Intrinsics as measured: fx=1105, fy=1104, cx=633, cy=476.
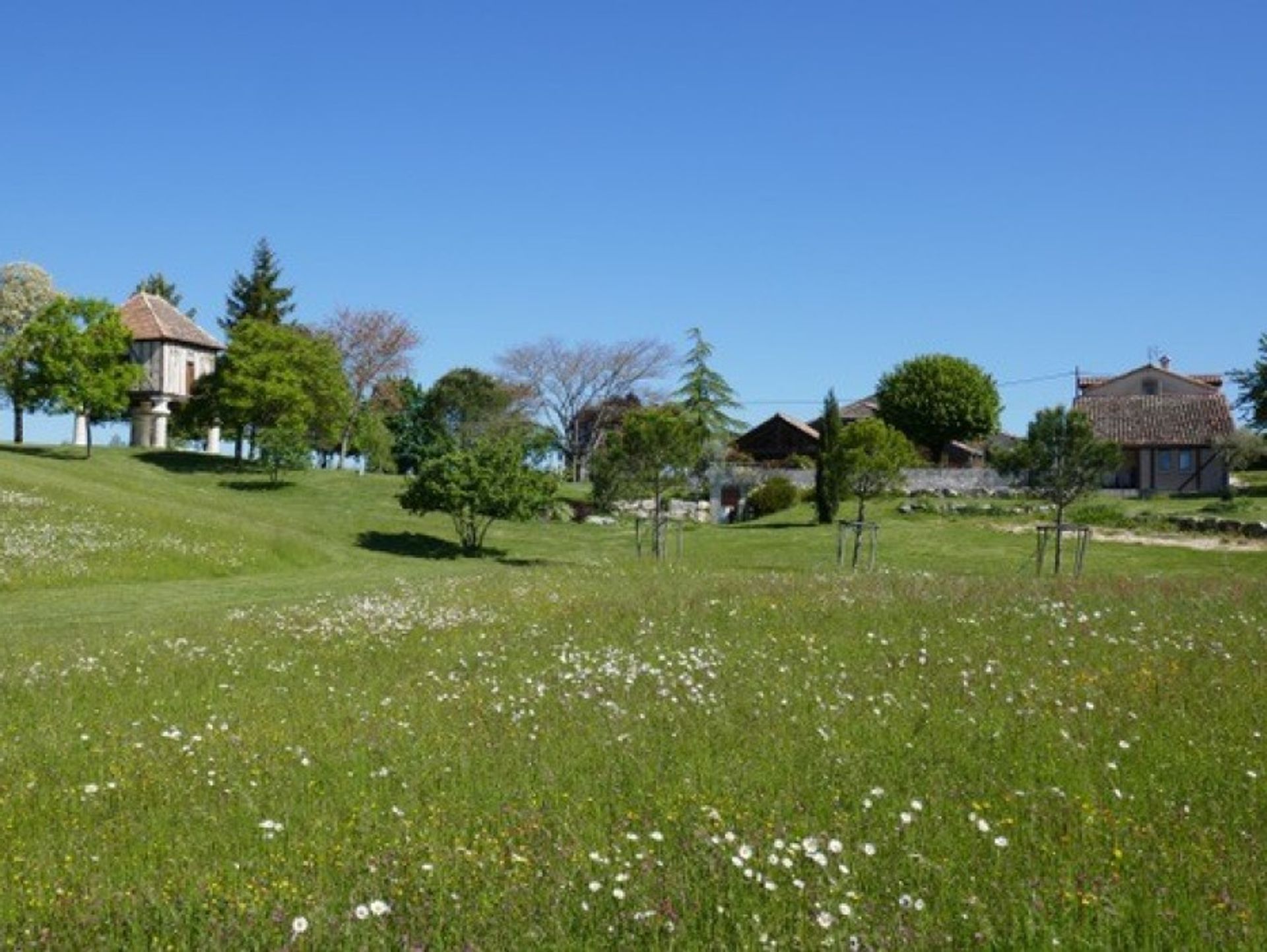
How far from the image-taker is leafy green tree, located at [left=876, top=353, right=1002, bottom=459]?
9700 centimetres

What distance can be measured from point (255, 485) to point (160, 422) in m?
20.7

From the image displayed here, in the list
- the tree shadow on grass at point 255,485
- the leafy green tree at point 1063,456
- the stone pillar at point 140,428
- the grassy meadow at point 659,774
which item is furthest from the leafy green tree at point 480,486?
the stone pillar at point 140,428

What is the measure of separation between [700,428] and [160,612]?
2641cm

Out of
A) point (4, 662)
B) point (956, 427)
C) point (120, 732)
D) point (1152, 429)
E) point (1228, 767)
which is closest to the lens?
point (1228, 767)

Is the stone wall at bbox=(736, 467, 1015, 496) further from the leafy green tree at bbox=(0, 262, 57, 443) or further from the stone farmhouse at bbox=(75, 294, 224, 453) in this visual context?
the leafy green tree at bbox=(0, 262, 57, 443)

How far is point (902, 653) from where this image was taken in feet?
42.8

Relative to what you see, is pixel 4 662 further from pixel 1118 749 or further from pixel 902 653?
pixel 1118 749

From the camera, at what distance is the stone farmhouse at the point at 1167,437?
7550 cm

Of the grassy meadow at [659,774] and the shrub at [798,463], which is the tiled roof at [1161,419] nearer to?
the shrub at [798,463]

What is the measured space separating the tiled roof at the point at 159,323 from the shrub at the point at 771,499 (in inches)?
1643

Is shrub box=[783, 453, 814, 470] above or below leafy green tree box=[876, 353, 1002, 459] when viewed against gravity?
below

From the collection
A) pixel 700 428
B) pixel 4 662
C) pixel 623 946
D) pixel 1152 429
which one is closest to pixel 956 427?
pixel 1152 429

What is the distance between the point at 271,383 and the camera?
6869 centimetres

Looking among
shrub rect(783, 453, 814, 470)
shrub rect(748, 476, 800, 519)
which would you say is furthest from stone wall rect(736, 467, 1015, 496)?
shrub rect(783, 453, 814, 470)
